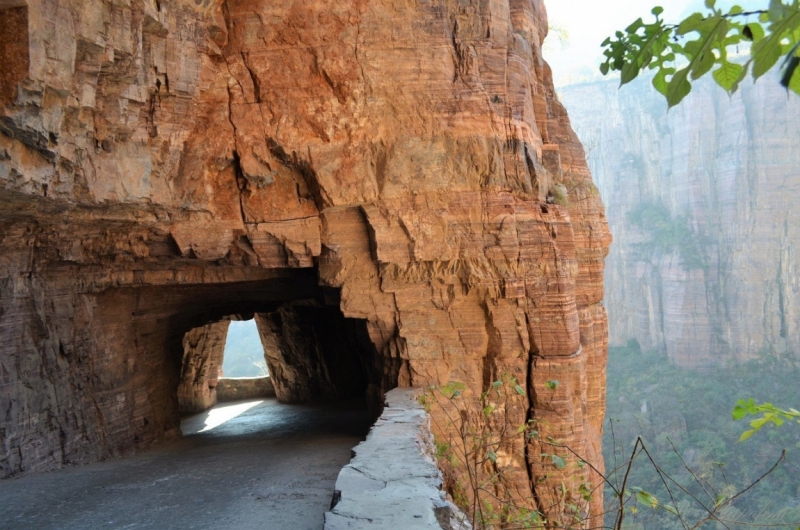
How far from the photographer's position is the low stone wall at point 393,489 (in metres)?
3.65

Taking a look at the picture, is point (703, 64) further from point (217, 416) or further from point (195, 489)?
point (217, 416)

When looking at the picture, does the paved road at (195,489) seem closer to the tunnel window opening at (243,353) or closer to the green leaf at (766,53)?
the green leaf at (766,53)

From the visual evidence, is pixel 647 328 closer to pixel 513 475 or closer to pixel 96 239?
pixel 513 475

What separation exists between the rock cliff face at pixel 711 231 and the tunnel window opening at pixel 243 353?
34.3m

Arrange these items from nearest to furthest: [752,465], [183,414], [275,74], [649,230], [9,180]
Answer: [9,180] → [275,74] → [183,414] → [752,465] → [649,230]

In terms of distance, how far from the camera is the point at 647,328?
147ft

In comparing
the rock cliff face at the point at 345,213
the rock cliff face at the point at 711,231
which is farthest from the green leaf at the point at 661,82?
the rock cliff face at the point at 711,231

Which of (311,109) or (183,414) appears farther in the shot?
(183,414)

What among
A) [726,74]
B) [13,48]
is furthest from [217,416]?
[726,74]

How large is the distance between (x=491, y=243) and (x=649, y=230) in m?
44.9

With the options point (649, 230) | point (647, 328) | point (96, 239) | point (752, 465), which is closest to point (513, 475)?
point (96, 239)

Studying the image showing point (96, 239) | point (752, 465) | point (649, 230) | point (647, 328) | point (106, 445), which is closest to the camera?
point (96, 239)

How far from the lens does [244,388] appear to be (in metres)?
18.5

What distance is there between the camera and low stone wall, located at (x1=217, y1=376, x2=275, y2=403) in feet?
60.1
